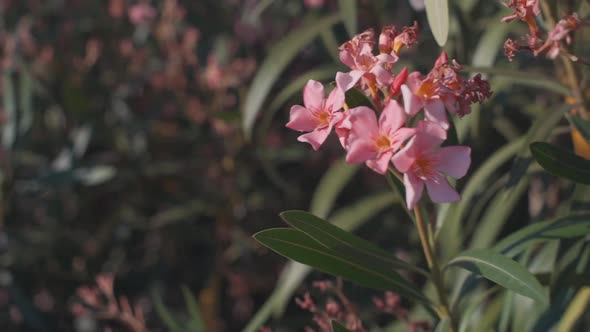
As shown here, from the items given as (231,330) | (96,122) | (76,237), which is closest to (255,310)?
(231,330)

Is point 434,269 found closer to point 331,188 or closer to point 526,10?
point 526,10

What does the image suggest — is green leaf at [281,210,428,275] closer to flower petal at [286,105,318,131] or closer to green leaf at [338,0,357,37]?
flower petal at [286,105,318,131]

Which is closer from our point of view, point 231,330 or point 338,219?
point 338,219

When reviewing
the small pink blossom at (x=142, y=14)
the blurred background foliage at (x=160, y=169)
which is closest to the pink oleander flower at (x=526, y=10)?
the blurred background foliage at (x=160, y=169)

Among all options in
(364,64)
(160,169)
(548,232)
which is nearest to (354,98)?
(364,64)

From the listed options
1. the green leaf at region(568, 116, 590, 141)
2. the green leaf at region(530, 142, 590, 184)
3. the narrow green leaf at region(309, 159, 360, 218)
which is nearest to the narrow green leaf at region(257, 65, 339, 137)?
the narrow green leaf at region(309, 159, 360, 218)

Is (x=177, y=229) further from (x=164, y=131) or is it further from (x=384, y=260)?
(x=384, y=260)
